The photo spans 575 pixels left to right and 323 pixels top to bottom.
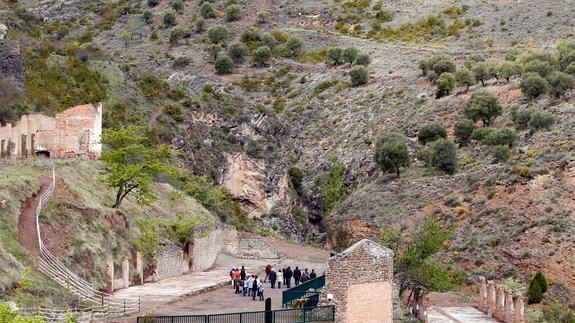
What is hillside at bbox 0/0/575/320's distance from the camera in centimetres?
5300

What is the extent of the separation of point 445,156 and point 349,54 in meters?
35.0

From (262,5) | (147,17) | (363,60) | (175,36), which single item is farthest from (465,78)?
(147,17)

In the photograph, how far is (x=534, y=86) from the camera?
228ft

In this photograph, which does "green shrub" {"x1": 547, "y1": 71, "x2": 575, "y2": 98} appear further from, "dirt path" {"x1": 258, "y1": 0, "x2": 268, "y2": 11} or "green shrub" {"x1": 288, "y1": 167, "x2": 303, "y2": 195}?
"dirt path" {"x1": 258, "y1": 0, "x2": 268, "y2": 11}

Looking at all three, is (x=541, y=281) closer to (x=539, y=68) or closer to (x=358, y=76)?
(x=539, y=68)

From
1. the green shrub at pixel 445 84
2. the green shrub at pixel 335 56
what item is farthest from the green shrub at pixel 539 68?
the green shrub at pixel 335 56

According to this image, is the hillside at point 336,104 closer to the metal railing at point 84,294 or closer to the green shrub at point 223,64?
the green shrub at point 223,64

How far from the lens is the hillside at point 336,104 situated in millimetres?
53000

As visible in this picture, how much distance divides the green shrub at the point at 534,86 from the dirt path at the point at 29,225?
154 ft

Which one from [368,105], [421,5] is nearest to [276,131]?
[368,105]

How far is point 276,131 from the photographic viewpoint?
79375 mm

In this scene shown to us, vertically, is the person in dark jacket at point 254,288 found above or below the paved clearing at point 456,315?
above

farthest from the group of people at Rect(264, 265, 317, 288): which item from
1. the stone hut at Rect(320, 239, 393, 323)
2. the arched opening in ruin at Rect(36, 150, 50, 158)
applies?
the arched opening in ruin at Rect(36, 150, 50, 158)

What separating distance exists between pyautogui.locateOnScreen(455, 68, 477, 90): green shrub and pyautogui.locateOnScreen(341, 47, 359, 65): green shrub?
18.5 m
